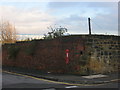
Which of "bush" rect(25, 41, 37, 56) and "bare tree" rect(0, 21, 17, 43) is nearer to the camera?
"bush" rect(25, 41, 37, 56)

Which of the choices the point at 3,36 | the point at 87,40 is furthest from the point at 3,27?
the point at 87,40

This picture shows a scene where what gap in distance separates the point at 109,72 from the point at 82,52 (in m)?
2.81

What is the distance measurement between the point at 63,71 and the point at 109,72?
354 cm

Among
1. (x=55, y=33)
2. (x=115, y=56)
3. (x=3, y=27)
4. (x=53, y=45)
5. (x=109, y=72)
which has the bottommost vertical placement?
(x=109, y=72)

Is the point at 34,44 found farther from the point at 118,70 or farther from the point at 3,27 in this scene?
the point at 3,27

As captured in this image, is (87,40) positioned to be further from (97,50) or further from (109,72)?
(109,72)

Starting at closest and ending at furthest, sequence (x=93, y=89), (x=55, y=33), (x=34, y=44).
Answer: (x=93, y=89)
(x=34, y=44)
(x=55, y=33)

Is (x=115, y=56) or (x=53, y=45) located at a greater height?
(x=53, y=45)

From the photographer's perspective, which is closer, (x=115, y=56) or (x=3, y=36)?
(x=115, y=56)

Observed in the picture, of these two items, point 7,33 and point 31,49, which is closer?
point 31,49

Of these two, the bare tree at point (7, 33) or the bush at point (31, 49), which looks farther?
the bare tree at point (7, 33)

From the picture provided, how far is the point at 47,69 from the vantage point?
1429 cm

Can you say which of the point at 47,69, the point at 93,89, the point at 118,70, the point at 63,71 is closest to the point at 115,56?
the point at 118,70

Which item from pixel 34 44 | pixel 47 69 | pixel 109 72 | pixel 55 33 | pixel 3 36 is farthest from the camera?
pixel 3 36
